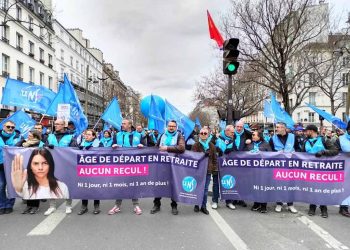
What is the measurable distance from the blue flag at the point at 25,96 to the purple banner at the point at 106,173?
2687mm

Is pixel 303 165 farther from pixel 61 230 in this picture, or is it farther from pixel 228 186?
pixel 61 230

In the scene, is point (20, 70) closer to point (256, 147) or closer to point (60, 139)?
point (60, 139)

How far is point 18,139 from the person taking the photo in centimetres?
702

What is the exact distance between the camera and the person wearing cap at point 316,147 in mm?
6613

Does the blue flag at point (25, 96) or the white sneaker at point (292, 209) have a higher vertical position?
the blue flag at point (25, 96)

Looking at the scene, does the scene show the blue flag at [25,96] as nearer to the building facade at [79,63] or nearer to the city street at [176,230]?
the city street at [176,230]

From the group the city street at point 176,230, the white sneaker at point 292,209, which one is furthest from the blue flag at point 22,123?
the white sneaker at point 292,209

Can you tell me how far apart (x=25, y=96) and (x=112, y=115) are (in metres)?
2.34

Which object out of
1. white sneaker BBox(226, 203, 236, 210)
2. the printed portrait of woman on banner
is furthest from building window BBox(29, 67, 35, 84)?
white sneaker BBox(226, 203, 236, 210)

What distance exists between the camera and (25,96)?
357 inches

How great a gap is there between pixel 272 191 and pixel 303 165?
0.79 metres

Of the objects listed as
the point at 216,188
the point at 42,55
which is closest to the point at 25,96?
the point at 216,188

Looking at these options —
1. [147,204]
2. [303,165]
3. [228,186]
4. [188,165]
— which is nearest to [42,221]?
[147,204]

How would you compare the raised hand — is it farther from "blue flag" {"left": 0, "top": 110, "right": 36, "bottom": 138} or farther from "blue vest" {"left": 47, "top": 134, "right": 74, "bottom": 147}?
"blue flag" {"left": 0, "top": 110, "right": 36, "bottom": 138}
